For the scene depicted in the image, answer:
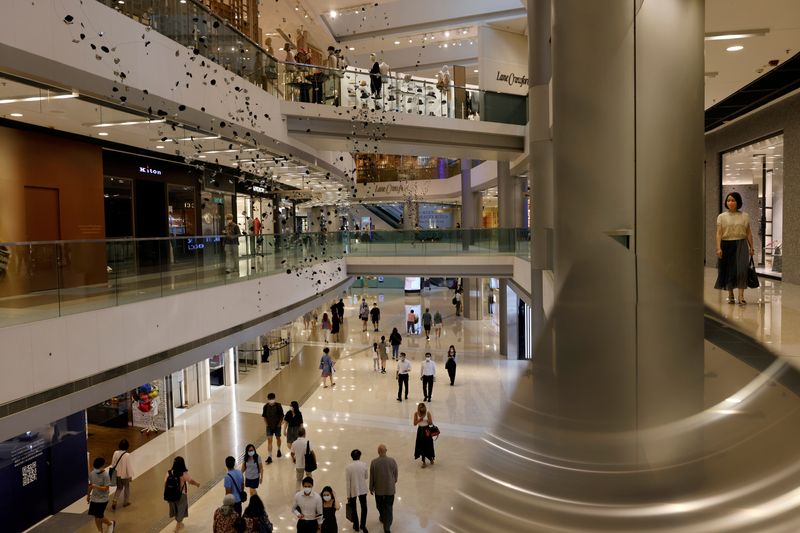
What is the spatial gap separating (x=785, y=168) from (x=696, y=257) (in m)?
8.32

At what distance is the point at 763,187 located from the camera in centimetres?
942

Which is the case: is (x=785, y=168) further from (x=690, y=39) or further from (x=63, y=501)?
(x=63, y=501)

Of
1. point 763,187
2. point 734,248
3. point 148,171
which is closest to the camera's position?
point 734,248

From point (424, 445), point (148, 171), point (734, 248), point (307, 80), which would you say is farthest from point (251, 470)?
point (307, 80)

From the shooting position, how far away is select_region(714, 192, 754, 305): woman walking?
2.13 m

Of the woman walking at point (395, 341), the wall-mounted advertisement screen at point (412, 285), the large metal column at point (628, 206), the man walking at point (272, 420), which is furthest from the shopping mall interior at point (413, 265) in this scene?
the wall-mounted advertisement screen at point (412, 285)

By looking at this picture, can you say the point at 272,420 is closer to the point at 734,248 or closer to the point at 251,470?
the point at 251,470

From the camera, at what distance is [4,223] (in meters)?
7.89

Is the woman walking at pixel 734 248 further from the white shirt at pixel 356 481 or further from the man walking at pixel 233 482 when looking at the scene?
the man walking at pixel 233 482

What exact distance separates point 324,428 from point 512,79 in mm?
13689

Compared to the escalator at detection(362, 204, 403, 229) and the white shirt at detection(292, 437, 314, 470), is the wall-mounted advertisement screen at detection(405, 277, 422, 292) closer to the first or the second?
the escalator at detection(362, 204, 403, 229)

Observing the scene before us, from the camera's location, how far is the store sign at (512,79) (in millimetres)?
18477

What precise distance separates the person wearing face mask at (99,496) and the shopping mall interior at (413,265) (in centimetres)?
4

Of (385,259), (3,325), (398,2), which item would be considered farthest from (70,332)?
(398,2)
